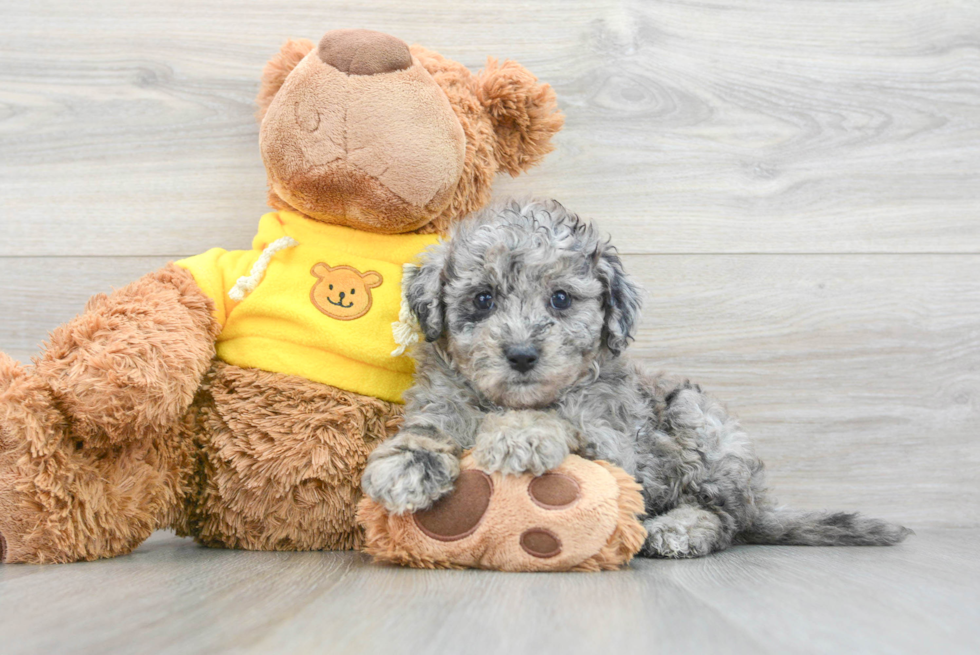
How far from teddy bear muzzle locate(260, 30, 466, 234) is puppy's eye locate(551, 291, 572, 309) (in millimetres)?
360

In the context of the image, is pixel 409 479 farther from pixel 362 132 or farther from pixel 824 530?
pixel 824 530

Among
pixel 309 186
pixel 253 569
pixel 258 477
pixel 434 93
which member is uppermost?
pixel 434 93

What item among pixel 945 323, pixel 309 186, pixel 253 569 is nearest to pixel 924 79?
pixel 945 323

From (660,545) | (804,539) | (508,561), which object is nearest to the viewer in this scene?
(508,561)

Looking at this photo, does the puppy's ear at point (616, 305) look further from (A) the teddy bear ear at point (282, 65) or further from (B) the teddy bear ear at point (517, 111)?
(A) the teddy bear ear at point (282, 65)

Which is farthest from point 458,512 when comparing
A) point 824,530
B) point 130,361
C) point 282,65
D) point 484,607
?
point 282,65

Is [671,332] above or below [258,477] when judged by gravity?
above

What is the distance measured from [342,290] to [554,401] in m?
0.52

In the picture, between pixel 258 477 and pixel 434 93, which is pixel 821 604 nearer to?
pixel 258 477

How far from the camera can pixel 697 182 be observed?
2225mm

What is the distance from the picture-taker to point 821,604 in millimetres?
1179

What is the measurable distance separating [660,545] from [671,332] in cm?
76

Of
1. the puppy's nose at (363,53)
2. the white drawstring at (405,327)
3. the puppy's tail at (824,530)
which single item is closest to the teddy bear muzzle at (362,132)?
the puppy's nose at (363,53)

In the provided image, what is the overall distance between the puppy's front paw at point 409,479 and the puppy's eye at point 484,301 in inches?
12.1
